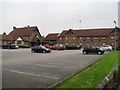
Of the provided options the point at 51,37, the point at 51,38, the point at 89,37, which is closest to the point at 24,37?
the point at 51,38

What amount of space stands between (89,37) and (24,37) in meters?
29.7

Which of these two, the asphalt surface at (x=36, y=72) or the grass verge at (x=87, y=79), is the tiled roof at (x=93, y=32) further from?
the grass verge at (x=87, y=79)

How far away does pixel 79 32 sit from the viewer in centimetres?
6906

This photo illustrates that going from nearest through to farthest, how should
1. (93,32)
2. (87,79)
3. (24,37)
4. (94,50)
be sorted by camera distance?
(87,79) < (94,50) < (24,37) < (93,32)

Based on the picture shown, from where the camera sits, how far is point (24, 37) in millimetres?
65875

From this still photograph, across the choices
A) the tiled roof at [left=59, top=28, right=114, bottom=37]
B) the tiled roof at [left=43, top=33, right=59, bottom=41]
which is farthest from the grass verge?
the tiled roof at [left=43, top=33, right=59, bottom=41]

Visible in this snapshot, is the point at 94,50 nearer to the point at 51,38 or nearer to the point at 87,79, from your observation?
the point at 87,79

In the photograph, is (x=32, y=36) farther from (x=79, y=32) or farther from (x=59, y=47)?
(x=59, y=47)

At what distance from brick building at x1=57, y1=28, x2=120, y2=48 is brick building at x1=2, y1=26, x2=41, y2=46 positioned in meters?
11.9

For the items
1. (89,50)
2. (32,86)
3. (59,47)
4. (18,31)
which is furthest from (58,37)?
Answer: (32,86)

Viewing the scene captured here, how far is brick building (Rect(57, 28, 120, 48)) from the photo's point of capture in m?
61.7

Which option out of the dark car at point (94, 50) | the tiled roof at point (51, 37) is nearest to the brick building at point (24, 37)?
the tiled roof at point (51, 37)

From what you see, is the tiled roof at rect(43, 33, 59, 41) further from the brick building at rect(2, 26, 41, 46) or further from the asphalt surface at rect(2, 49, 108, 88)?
the asphalt surface at rect(2, 49, 108, 88)

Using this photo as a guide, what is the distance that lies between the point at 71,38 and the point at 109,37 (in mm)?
17012
